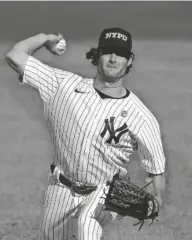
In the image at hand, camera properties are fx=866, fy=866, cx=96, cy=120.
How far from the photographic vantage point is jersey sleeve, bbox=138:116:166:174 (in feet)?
18.0

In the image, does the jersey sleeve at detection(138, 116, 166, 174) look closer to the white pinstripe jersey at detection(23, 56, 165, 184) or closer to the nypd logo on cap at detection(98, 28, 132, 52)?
the white pinstripe jersey at detection(23, 56, 165, 184)

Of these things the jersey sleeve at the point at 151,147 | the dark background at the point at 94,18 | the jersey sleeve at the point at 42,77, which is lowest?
the jersey sleeve at the point at 151,147

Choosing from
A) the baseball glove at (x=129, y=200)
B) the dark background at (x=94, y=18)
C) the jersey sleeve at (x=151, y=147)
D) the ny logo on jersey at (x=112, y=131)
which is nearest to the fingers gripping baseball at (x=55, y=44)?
the ny logo on jersey at (x=112, y=131)

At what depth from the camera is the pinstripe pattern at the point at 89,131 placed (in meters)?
5.44

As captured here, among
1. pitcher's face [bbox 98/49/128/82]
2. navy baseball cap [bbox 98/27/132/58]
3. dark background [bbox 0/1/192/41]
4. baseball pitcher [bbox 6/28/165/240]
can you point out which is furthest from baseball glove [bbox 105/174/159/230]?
dark background [bbox 0/1/192/41]

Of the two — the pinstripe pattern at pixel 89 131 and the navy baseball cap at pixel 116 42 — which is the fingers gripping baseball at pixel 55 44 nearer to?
the pinstripe pattern at pixel 89 131

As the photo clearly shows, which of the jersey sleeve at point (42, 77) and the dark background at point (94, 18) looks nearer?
the jersey sleeve at point (42, 77)

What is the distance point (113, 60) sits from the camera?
5430 mm

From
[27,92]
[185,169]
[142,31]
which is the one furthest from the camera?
[142,31]

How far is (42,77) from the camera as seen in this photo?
540 centimetres

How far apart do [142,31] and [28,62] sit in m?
7.73

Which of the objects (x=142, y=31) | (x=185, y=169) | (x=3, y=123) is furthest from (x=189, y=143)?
(x=142, y=31)

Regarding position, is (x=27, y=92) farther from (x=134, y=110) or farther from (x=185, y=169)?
(x=134, y=110)

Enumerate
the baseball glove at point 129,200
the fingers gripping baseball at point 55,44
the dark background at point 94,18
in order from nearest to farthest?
the fingers gripping baseball at point 55,44 → the baseball glove at point 129,200 → the dark background at point 94,18
